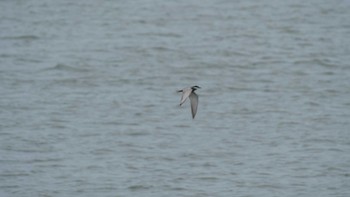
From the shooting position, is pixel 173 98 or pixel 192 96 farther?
pixel 173 98

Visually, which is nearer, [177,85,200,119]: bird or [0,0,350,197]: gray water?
[177,85,200,119]: bird

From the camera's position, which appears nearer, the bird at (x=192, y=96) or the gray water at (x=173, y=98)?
the bird at (x=192, y=96)

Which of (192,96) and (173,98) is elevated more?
(192,96)

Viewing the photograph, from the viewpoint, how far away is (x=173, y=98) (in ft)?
51.7

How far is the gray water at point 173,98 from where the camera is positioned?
40.1 ft

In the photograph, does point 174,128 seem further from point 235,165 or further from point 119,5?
point 119,5

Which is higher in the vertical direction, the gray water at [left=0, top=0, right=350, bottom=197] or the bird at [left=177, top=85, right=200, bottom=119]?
the bird at [left=177, top=85, right=200, bottom=119]

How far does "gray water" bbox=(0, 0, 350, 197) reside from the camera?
1222cm

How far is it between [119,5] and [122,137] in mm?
8761

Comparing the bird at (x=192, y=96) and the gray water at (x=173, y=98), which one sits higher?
the bird at (x=192, y=96)

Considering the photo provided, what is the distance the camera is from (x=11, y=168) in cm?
1246

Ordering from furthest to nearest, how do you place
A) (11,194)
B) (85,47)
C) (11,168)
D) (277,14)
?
(277,14) → (85,47) → (11,168) → (11,194)

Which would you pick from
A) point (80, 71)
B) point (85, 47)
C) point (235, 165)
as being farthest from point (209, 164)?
point (85, 47)

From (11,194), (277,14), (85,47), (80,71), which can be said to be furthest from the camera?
(277,14)
